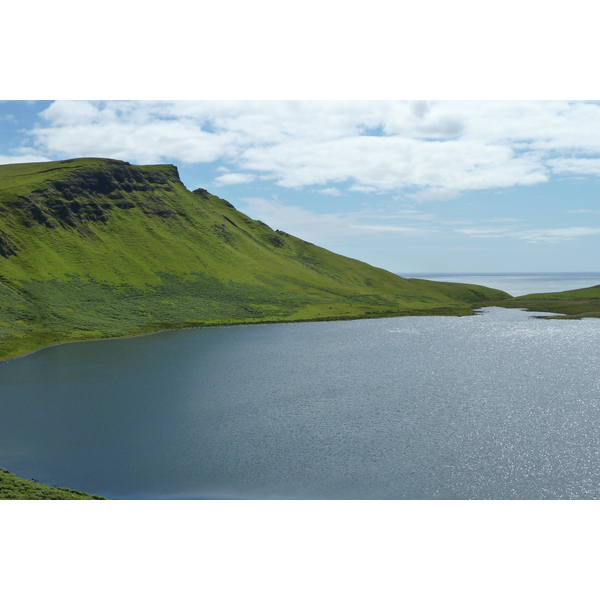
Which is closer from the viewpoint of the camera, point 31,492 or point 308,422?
point 31,492

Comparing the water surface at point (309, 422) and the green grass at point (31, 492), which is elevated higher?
the water surface at point (309, 422)

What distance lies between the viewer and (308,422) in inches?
2350

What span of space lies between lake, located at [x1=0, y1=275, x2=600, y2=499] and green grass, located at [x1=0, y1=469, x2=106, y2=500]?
2.29m

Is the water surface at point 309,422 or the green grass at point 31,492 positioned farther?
the water surface at point 309,422

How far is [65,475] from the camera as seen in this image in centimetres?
4519

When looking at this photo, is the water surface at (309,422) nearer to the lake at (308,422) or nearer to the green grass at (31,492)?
the lake at (308,422)

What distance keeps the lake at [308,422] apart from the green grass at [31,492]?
90.1 inches

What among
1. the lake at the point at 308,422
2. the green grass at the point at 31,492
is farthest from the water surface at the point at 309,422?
the green grass at the point at 31,492

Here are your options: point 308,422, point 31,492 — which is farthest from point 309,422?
point 31,492

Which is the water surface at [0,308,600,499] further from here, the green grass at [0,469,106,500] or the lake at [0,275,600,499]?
the green grass at [0,469,106,500]

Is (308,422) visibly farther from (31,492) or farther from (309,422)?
(31,492)

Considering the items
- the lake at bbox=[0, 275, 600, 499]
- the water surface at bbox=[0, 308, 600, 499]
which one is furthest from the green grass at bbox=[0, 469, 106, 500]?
the water surface at bbox=[0, 308, 600, 499]

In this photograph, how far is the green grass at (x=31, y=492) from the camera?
37438 mm

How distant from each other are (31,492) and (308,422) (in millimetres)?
31242
